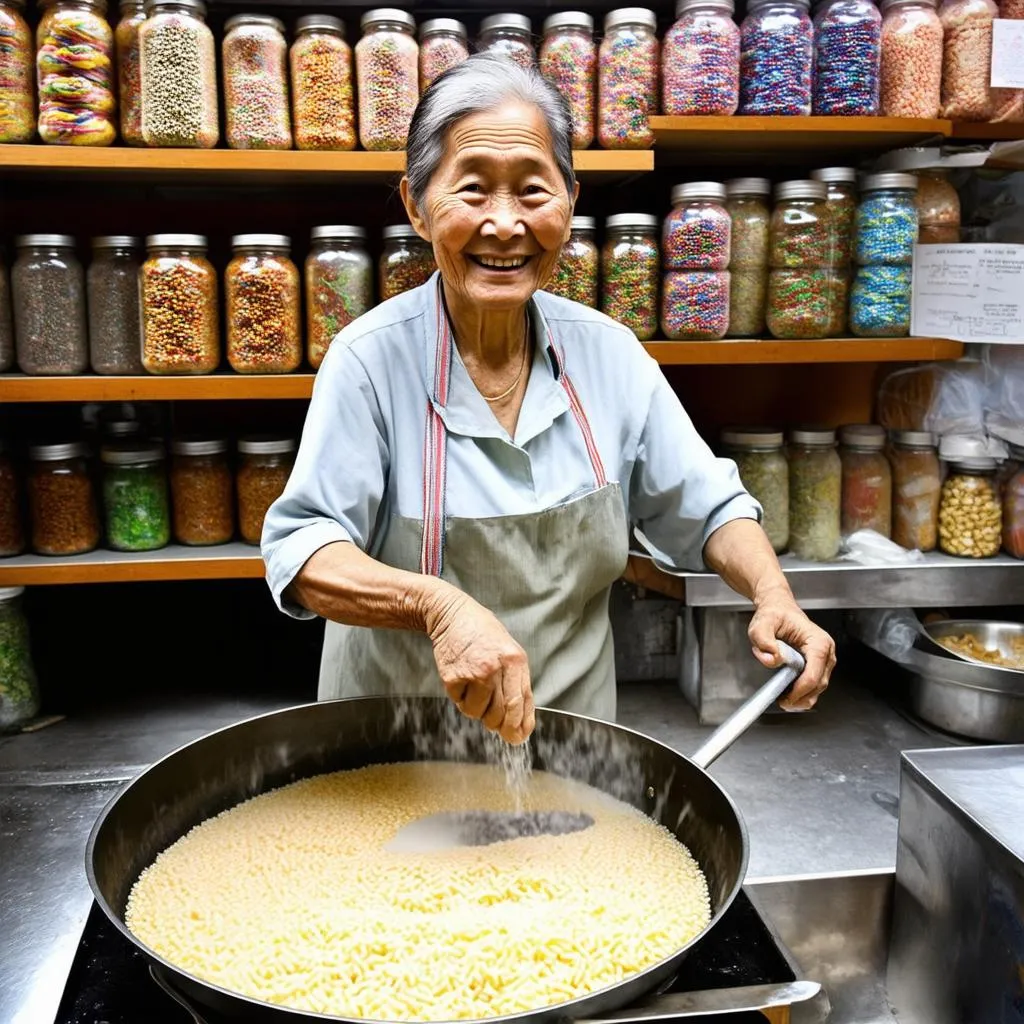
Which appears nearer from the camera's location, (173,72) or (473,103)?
(473,103)

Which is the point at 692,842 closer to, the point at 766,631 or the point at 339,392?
the point at 766,631

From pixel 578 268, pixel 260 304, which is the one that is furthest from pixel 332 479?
pixel 578 268

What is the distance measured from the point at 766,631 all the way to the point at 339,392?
563 millimetres

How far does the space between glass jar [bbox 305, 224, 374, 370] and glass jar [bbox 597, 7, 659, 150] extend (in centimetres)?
49

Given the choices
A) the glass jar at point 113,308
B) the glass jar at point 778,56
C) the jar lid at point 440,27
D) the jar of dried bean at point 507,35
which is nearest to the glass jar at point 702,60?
the glass jar at point 778,56

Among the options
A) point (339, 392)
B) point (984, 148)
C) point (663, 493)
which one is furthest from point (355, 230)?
point (984, 148)

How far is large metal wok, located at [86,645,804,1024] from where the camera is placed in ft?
2.81

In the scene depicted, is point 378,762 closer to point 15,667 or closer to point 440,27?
point 15,667

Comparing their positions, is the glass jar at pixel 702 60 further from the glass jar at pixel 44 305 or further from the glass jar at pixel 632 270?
the glass jar at pixel 44 305

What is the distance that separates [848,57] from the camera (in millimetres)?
1716

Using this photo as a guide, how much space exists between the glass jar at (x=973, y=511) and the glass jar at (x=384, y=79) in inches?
48.6

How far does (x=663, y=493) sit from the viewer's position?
4.24 ft

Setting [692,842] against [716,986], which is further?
[692,842]

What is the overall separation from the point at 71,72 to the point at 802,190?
1.28 m
